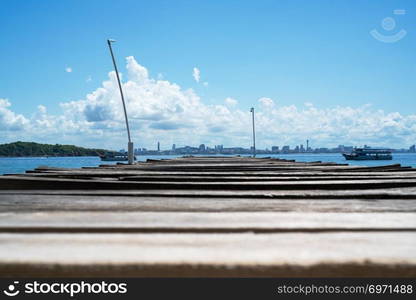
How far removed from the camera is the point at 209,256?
967 millimetres

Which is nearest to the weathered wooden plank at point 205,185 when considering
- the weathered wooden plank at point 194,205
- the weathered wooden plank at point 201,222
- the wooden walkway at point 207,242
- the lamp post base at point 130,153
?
the weathered wooden plank at point 194,205

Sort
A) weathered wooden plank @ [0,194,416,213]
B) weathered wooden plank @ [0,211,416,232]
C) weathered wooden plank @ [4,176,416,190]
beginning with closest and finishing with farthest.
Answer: weathered wooden plank @ [0,211,416,232]
weathered wooden plank @ [0,194,416,213]
weathered wooden plank @ [4,176,416,190]

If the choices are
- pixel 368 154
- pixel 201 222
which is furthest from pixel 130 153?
pixel 368 154

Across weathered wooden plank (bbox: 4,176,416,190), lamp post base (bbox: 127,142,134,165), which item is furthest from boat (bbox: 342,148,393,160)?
weathered wooden plank (bbox: 4,176,416,190)

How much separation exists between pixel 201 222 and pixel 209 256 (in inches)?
17.6

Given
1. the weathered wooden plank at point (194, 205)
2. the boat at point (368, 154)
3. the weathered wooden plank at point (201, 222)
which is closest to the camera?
the weathered wooden plank at point (201, 222)

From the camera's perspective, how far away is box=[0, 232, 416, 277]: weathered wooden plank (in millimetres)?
920

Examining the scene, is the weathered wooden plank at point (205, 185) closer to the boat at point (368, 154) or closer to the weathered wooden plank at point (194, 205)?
the weathered wooden plank at point (194, 205)

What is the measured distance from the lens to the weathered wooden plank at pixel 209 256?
92cm

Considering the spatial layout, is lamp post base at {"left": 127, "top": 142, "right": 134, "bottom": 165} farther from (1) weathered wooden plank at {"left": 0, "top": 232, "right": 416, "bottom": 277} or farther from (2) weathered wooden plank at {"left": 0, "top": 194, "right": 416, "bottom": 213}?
(1) weathered wooden plank at {"left": 0, "top": 232, "right": 416, "bottom": 277}

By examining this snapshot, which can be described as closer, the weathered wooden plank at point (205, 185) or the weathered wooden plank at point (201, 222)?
the weathered wooden plank at point (201, 222)

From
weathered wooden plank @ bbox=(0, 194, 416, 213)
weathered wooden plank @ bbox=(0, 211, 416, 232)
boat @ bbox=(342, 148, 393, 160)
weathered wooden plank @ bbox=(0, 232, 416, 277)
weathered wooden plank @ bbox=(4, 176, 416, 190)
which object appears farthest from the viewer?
boat @ bbox=(342, 148, 393, 160)

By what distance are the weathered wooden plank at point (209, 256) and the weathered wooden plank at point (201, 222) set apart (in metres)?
0.12

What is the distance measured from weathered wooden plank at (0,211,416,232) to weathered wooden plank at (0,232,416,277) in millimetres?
121
